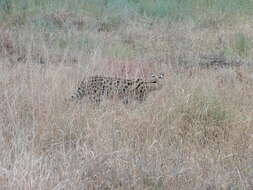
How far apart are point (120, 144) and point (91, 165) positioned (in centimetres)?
52

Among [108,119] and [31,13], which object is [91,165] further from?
[31,13]

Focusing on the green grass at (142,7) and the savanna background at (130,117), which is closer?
the savanna background at (130,117)

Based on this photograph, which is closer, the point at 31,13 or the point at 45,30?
the point at 45,30

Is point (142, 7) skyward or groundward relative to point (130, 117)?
skyward

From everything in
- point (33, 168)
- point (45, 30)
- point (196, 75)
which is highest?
point (45, 30)

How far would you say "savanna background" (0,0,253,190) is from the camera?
417 centimetres

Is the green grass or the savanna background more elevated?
the green grass

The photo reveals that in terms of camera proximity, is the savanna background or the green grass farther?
the green grass

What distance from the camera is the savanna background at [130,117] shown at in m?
4.17

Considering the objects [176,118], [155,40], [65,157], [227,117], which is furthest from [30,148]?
[155,40]

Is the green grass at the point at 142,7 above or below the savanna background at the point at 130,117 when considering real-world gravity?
above

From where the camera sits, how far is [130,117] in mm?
5297

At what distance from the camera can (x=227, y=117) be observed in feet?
17.5

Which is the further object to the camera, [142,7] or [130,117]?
[142,7]
